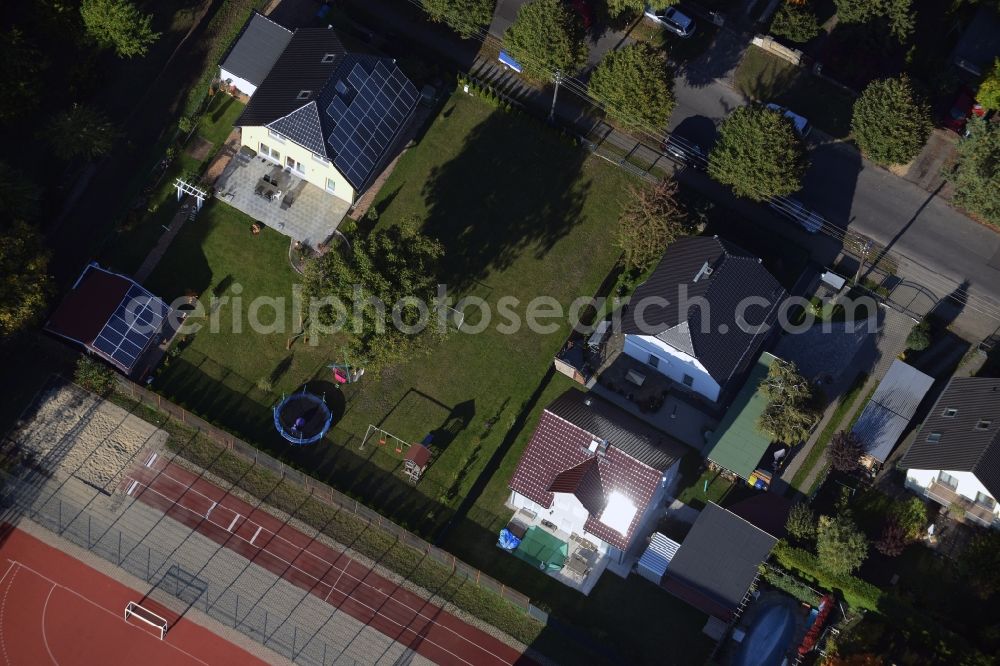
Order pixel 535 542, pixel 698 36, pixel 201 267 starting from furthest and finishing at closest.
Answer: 1. pixel 698 36
2. pixel 201 267
3. pixel 535 542

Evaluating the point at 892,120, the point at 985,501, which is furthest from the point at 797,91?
the point at 985,501

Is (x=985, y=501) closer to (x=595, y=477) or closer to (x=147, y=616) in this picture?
(x=595, y=477)

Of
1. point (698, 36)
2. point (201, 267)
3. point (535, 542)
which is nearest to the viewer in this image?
point (535, 542)

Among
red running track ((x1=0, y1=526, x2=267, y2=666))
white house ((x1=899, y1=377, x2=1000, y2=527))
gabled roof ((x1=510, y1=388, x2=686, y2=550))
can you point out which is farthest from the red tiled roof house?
red running track ((x1=0, y1=526, x2=267, y2=666))

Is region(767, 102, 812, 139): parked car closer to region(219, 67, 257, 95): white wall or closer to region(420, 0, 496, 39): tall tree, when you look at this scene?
region(420, 0, 496, 39): tall tree

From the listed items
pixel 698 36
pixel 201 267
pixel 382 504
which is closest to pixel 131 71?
pixel 201 267

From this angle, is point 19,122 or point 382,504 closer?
point 382,504

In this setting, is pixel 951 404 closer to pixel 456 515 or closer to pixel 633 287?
pixel 633 287
